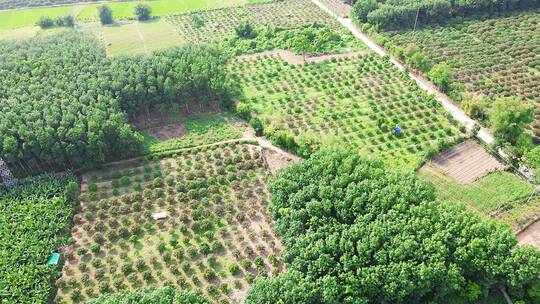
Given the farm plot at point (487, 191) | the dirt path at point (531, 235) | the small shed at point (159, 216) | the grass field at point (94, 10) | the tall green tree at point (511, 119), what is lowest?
the dirt path at point (531, 235)

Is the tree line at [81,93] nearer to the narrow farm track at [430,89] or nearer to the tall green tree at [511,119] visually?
the narrow farm track at [430,89]

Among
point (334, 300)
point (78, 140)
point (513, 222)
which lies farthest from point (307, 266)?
point (78, 140)

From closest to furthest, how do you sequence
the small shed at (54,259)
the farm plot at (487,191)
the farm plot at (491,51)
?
the small shed at (54,259) < the farm plot at (487,191) < the farm plot at (491,51)

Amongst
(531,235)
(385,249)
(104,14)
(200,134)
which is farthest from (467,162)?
(104,14)

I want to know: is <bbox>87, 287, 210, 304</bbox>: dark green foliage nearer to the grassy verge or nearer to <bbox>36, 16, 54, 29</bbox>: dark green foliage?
the grassy verge

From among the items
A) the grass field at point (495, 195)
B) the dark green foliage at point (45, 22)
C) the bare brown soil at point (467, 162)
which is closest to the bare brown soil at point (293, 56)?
the bare brown soil at point (467, 162)

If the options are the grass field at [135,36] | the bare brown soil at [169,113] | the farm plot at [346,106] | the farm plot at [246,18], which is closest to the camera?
the farm plot at [346,106]

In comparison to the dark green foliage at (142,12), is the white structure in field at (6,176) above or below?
below
